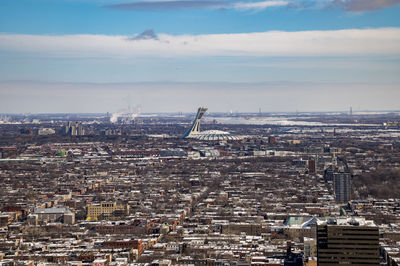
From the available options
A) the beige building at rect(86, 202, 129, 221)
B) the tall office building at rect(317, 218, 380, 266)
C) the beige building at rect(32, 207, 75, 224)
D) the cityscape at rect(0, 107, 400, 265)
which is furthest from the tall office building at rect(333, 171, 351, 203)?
the tall office building at rect(317, 218, 380, 266)

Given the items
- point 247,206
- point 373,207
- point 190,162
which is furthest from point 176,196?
point 190,162

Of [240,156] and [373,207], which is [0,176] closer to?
[240,156]

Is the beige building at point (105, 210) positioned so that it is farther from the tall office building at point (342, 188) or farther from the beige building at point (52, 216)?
the tall office building at point (342, 188)

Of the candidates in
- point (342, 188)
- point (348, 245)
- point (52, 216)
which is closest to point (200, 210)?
point (52, 216)

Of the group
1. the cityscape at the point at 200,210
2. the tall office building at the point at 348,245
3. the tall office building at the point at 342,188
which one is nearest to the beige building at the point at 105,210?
the cityscape at the point at 200,210

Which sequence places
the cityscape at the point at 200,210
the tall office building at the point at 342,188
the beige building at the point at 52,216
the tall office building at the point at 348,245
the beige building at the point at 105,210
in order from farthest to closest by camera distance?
the tall office building at the point at 342,188 < the beige building at the point at 105,210 < the beige building at the point at 52,216 < the cityscape at the point at 200,210 < the tall office building at the point at 348,245

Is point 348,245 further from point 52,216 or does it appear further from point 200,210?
point 52,216
